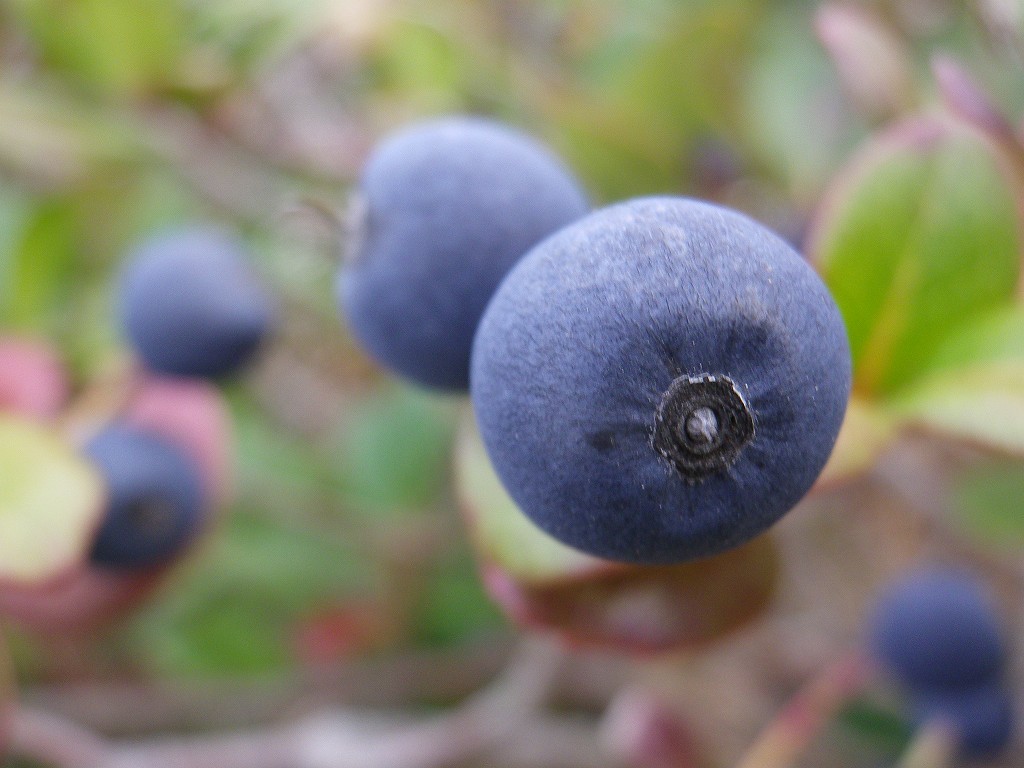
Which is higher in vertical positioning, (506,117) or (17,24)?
(17,24)

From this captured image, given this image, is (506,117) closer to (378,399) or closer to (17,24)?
(378,399)

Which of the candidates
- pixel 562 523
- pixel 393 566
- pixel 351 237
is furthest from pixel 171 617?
pixel 562 523

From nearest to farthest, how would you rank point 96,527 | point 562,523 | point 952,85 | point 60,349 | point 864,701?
point 562,523 → point 952,85 → point 96,527 → point 60,349 → point 864,701

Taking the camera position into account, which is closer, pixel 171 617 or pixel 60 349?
pixel 60 349

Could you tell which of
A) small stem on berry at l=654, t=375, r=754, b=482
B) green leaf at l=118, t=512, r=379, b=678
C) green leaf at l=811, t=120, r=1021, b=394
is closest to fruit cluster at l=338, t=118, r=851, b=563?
small stem on berry at l=654, t=375, r=754, b=482

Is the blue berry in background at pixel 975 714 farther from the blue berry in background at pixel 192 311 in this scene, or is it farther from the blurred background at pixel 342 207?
the blue berry in background at pixel 192 311

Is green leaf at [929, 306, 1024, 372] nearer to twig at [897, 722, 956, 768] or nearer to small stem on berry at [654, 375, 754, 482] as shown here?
small stem on berry at [654, 375, 754, 482]
